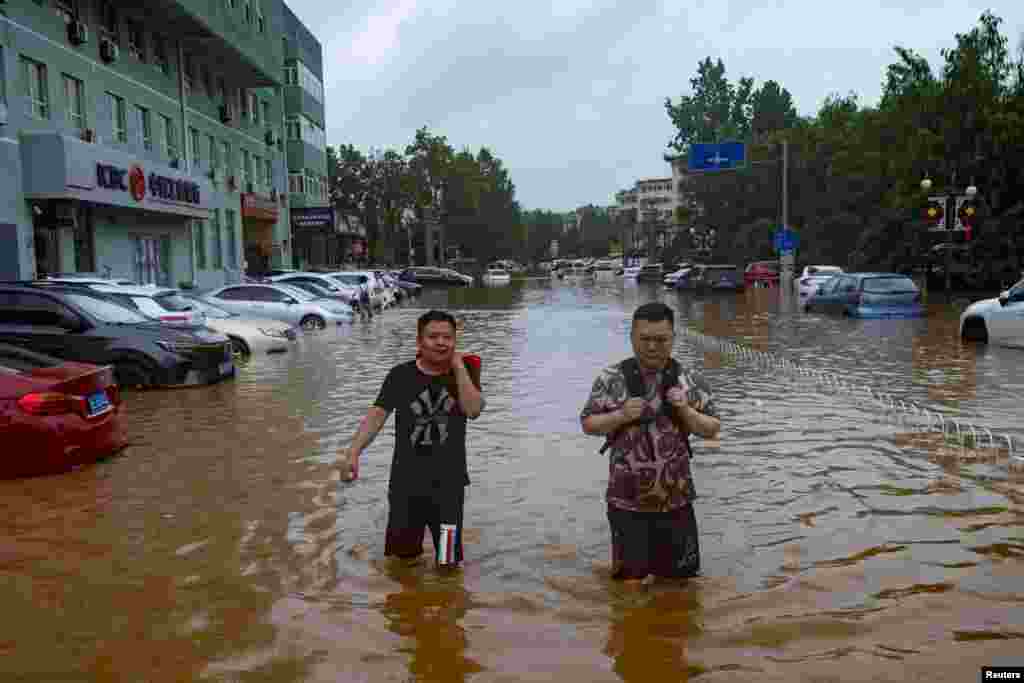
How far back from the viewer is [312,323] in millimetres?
24531

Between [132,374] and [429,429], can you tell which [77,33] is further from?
[429,429]

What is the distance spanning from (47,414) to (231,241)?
3293 cm

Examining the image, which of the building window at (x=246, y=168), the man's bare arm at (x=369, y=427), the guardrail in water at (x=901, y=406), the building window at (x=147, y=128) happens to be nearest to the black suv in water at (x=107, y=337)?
the guardrail in water at (x=901, y=406)

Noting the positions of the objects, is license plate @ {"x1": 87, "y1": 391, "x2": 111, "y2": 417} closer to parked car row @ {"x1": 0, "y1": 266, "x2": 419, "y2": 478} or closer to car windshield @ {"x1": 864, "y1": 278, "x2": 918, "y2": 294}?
parked car row @ {"x1": 0, "y1": 266, "x2": 419, "y2": 478}

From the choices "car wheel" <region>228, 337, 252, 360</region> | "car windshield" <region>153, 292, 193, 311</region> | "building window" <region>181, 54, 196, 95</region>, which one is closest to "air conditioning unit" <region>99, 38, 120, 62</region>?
"building window" <region>181, 54, 196, 95</region>

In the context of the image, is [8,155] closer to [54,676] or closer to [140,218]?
[140,218]

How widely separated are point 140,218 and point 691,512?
94.2 feet

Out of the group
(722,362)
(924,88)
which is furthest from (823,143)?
(722,362)

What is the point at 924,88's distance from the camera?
Result: 3650 centimetres

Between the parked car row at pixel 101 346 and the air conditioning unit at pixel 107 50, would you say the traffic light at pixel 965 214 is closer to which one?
the parked car row at pixel 101 346

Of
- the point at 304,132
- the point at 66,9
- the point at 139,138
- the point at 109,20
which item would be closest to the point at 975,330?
the point at 66,9

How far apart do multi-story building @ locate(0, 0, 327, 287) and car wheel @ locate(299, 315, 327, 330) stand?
5975mm

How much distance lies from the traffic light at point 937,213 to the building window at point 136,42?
2456cm

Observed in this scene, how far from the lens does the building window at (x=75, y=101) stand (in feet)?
82.4
